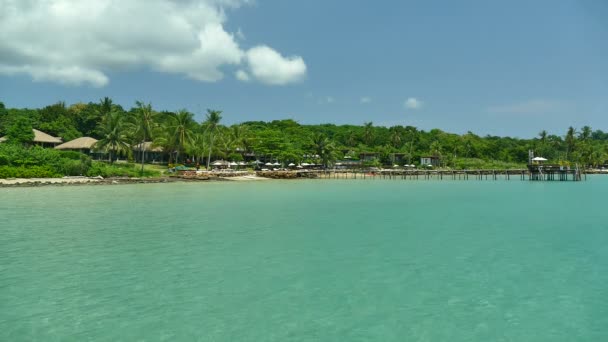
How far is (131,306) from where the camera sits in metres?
9.25

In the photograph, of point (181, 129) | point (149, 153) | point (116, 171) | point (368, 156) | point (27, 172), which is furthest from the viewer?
point (368, 156)

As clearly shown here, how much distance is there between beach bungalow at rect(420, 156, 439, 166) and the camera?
106 m

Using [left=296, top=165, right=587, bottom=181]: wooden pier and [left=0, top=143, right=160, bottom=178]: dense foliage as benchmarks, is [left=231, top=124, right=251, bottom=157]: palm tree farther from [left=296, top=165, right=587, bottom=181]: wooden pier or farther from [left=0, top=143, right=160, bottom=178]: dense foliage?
[left=0, top=143, right=160, bottom=178]: dense foliage

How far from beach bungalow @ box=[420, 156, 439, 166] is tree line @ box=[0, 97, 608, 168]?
1147mm

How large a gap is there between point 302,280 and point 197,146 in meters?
69.0

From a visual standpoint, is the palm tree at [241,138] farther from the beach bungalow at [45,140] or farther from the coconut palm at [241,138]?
the beach bungalow at [45,140]

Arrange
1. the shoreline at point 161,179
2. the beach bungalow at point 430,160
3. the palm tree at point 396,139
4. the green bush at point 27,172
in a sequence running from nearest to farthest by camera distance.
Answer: the shoreline at point 161,179 < the green bush at point 27,172 < the beach bungalow at point 430,160 < the palm tree at point 396,139

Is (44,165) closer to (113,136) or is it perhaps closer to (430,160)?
(113,136)

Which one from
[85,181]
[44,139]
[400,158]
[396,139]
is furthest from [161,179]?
[396,139]

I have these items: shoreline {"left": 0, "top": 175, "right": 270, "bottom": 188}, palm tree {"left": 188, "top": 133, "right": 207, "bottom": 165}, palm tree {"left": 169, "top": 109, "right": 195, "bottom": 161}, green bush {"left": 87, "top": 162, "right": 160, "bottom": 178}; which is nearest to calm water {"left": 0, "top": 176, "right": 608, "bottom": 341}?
shoreline {"left": 0, "top": 175, "right": 270, "bottom": 188}

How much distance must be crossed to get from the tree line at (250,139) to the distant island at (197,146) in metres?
0.20

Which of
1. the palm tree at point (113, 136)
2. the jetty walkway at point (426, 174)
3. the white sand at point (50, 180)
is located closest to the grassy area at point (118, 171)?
the palm tree at point (113, 136)

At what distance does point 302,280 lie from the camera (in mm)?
11312

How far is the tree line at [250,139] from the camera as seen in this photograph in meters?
68.8
